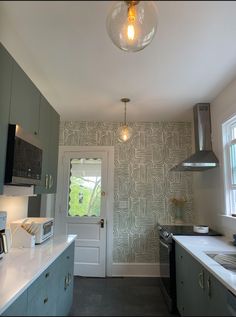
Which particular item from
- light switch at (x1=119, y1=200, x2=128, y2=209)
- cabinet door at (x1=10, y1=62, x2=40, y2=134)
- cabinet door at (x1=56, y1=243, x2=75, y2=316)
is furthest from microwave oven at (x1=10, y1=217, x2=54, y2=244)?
light switch at (x1=119, y1=200, x2=128, y2=209)

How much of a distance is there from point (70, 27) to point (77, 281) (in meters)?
3.25

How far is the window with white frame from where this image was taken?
2.58 meters

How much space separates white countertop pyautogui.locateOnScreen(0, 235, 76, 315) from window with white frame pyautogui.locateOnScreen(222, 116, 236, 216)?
1.79 meters

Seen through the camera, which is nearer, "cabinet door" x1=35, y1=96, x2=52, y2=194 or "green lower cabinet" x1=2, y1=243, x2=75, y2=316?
"green lower cabinet" x1=2, y1=243, x2=75, y2=316

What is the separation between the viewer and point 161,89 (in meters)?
2.62

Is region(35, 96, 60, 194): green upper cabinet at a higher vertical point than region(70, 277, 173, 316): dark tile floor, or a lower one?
higher

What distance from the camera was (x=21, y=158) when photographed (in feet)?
5.44

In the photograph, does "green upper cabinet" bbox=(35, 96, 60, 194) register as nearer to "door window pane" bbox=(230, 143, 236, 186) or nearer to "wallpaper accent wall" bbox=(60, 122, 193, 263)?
"wallpaper accent wall" bbox=(60, 122, 193, 263)

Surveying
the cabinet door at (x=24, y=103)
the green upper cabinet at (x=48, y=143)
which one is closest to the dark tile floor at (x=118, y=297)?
the green upper cabinet at (x=48, y=143)

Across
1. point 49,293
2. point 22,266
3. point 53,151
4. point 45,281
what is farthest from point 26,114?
point 49,293

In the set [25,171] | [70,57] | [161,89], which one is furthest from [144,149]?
[25,171]

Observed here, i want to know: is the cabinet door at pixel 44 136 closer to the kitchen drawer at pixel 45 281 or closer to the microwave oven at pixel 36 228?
the microwave oven at pixel 36 228

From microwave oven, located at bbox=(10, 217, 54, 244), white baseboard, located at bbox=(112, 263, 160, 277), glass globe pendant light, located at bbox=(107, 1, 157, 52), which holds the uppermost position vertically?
glass globe pendant light, located at bbox=(107, 1, 157, 52)

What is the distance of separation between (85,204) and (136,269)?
1.29 metres
